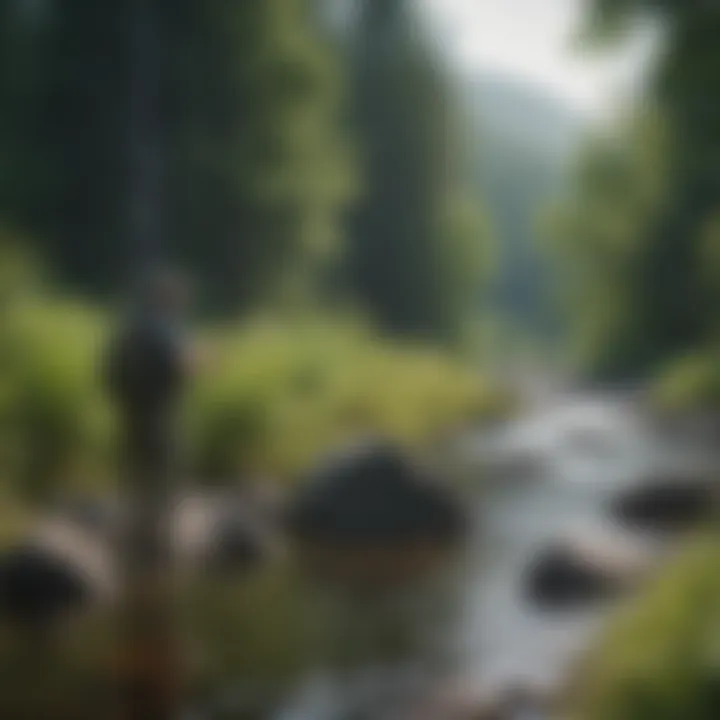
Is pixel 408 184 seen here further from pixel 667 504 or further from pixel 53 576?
pixel 53 576

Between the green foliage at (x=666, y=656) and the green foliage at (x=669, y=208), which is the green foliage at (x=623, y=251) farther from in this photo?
the green foliage at (x=666, y=656)

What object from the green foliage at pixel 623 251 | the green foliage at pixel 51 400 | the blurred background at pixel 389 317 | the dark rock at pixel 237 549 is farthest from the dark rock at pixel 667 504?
the green foliage at pixel 51 400

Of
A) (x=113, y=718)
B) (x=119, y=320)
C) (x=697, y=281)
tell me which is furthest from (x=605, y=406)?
(x=113, y=718)


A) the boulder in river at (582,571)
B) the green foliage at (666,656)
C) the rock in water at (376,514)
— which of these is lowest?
the green foliage at (666,656)

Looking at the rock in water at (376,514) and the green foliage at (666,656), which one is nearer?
the green foliage at (666,656)

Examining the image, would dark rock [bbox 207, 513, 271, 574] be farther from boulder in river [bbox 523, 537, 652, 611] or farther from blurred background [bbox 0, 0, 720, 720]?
boulder in river [bbox 523, 537, 652, 611]

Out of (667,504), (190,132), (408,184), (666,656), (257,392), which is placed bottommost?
(666,656)

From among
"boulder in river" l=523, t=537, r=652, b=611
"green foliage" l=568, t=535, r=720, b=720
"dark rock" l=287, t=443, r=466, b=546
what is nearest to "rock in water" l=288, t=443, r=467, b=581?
"dark rock" l=287, t=443, r=466, b=546

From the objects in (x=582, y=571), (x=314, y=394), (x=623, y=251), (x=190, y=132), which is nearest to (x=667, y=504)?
(x=582, y=571)

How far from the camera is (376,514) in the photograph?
4.92 ft

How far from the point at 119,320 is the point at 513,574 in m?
0.52

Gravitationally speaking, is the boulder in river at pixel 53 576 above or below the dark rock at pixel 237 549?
above

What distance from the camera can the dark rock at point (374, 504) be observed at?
1.46 m

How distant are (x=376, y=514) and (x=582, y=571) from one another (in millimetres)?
249
